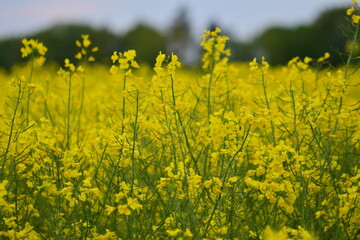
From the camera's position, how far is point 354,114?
12.1ft

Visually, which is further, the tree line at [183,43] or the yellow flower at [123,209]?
the tree line at [183,43]

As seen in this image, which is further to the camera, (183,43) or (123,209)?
(183,43)

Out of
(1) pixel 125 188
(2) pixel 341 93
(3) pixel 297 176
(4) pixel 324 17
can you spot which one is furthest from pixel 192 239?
(4) pixel 324 17

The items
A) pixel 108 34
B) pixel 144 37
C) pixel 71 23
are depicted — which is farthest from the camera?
pixel 71 23

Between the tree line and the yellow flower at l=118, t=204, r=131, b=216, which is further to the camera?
the tree line

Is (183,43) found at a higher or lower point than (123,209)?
higher

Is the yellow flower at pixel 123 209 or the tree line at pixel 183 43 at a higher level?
the tree line at pixel 183 43

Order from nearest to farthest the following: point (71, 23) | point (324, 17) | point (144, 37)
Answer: point (324, 17) < point (144, 37) < point (71, 23)

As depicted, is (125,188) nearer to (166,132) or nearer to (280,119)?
(166,132)

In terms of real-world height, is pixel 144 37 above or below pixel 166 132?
above

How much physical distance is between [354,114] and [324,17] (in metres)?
26.5

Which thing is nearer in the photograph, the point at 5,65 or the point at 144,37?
the point at 5,65

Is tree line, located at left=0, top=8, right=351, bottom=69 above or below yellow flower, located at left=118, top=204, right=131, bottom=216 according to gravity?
above

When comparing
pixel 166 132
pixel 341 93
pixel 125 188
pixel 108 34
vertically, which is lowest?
pixel 125 188
